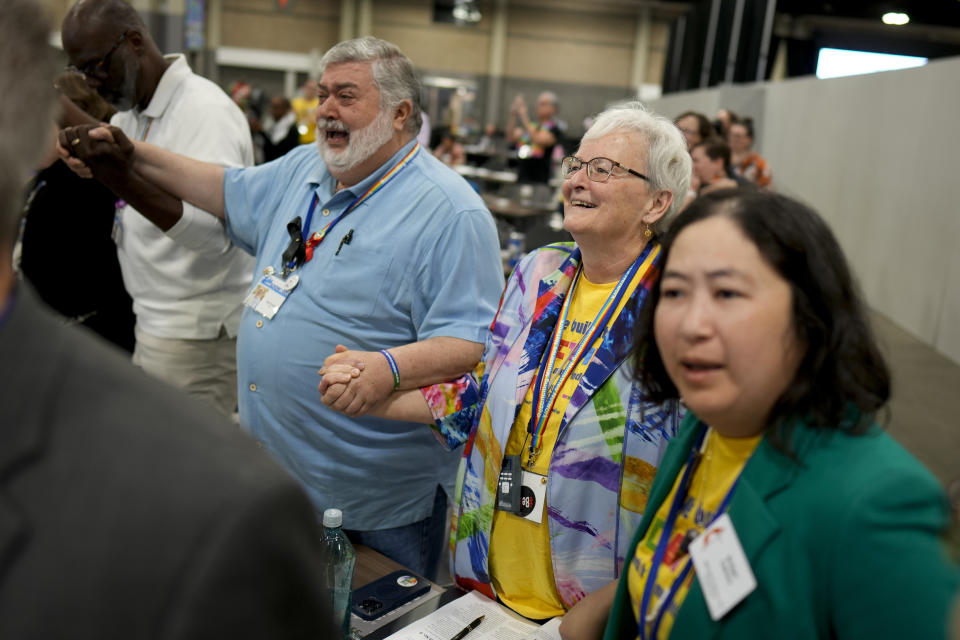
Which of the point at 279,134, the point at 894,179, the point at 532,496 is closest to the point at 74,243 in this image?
the point at 532,496

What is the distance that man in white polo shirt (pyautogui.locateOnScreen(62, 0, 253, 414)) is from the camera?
2.32 m

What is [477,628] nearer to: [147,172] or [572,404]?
[572,404]

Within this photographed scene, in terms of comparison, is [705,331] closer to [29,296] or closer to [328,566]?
[29,296]

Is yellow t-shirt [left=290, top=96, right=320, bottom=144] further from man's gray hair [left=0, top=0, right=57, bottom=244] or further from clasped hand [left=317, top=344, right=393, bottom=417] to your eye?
man's gray hair [left=0, top=0, right=57, bottom=244]

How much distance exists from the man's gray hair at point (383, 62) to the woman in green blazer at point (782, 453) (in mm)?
1179

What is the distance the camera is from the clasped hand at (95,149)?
2.04 meters

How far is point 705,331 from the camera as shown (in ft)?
3.14

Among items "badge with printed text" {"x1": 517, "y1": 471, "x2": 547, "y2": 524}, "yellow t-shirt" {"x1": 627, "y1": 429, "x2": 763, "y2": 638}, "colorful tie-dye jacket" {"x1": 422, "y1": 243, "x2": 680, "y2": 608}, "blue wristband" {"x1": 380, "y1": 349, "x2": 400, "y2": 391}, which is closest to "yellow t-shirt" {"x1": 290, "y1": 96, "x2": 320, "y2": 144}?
"blue wristband" {"x1": 380, "y1": 349, "x2": 400, "y2": 391}

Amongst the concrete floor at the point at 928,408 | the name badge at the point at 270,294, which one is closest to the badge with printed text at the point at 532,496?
the name badge at the point at 270,294

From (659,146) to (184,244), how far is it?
4.87ft

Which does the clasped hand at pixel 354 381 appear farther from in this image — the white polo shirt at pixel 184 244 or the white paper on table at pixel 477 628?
the white polo shirt at pixel 184 244

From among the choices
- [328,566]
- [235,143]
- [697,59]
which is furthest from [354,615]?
[697,59]

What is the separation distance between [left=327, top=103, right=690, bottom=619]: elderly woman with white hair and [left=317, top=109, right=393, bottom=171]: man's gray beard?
21.3 inches

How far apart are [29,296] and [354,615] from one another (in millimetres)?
1039
